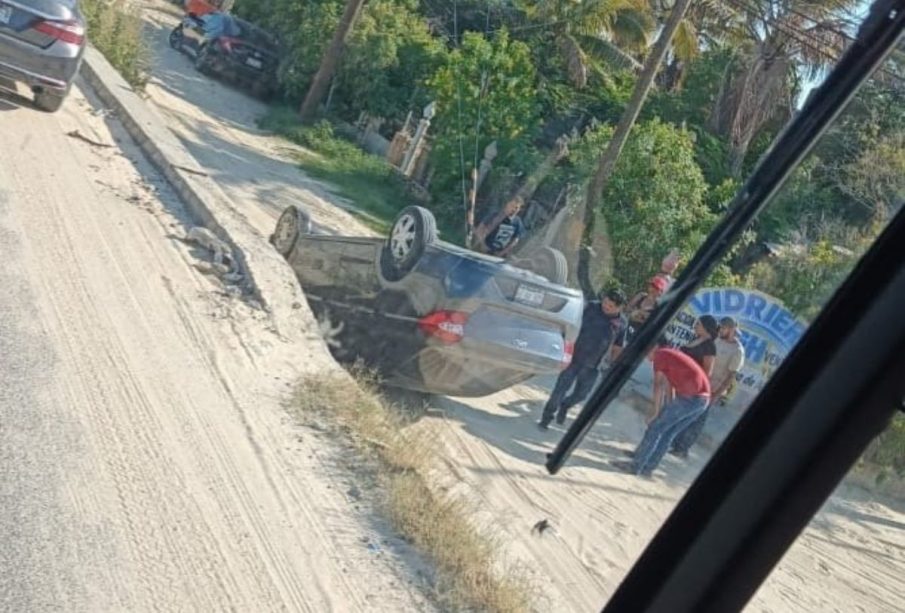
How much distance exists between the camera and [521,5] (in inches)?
1227

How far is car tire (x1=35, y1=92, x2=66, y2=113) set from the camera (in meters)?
12.7

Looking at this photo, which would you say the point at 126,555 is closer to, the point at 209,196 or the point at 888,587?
the point at 888,587

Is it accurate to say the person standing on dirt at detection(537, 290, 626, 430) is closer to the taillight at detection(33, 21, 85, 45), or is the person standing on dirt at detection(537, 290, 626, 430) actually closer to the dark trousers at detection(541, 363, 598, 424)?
the dark trousers at detection(541, 363, 598, 424)

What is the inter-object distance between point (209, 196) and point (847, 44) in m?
9.13

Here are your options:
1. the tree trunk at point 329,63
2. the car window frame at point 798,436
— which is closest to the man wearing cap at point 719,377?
the car window frame at point 798,436

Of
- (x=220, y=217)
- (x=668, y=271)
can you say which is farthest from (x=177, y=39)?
(x=668, y=271)

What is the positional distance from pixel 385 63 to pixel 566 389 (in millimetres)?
22903

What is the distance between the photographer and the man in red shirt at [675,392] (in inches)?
136

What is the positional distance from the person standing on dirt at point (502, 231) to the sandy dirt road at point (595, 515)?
1.31 m

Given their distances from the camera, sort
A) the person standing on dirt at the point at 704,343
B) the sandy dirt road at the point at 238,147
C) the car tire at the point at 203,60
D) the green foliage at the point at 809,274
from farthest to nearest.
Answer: the car tire at the point at 203,60 < the sandy dirt road at the point at 238,147 < the person standing on dirt at the point at 704,343 < the green foliage at the point at 809,274

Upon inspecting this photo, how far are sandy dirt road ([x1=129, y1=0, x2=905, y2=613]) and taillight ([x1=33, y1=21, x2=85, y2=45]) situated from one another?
5667mm

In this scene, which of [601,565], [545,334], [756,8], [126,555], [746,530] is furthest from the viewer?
[545,334]

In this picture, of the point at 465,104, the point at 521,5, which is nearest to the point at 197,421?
the point at 465,104

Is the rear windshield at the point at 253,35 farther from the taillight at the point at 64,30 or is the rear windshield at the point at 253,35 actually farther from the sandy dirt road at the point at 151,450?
the sandy dirt road at the point at 151,450
